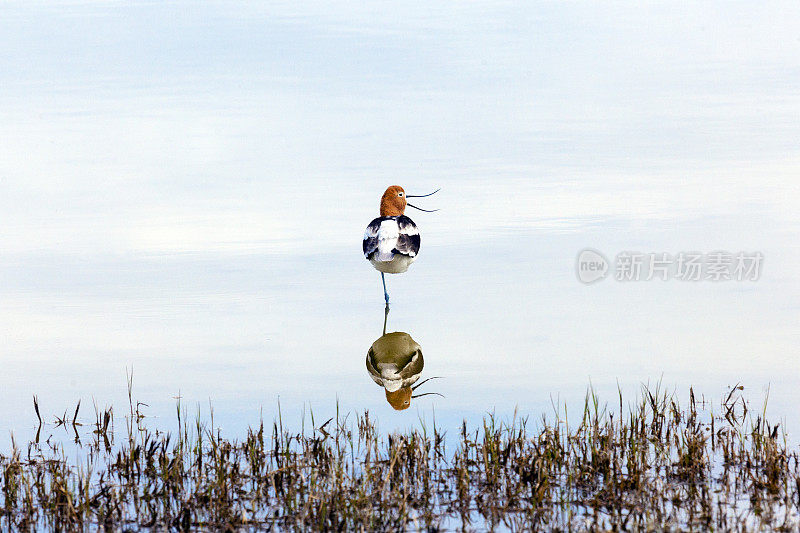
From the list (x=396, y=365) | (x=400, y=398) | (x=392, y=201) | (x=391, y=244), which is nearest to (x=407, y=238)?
(x=391, y=244)

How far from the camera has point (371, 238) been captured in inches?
515

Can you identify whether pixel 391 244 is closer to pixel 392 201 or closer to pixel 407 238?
pixel 407 238

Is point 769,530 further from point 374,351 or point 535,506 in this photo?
point 374,351

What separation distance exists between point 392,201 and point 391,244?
57.0 inches

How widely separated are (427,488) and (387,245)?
7388 mm

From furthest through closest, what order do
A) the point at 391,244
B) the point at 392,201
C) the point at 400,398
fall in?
the point at 392,201
the point at 391,244
the point at 400,398

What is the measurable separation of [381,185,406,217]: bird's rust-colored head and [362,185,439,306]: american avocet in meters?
0.52

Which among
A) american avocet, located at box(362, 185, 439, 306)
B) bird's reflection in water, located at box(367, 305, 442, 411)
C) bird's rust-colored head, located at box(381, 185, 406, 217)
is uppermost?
bird's rust-colored head, located at box(381, 185, 406, 217)

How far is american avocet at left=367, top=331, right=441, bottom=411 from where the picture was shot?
28.5 ft

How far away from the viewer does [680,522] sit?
5066 mm

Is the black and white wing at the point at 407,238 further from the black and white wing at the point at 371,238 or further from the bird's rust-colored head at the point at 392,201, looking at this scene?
the bird's rust-colored head at the point at 392,201

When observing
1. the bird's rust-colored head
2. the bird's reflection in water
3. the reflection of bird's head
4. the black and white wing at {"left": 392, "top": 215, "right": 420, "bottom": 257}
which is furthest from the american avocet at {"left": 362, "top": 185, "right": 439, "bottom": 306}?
the reflection of bird's head

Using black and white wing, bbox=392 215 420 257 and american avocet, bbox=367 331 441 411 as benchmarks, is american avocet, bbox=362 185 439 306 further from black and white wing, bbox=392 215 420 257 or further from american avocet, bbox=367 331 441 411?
american avocet, bbox=367 331 441 411

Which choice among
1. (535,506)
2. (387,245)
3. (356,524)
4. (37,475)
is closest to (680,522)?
(535,506)
